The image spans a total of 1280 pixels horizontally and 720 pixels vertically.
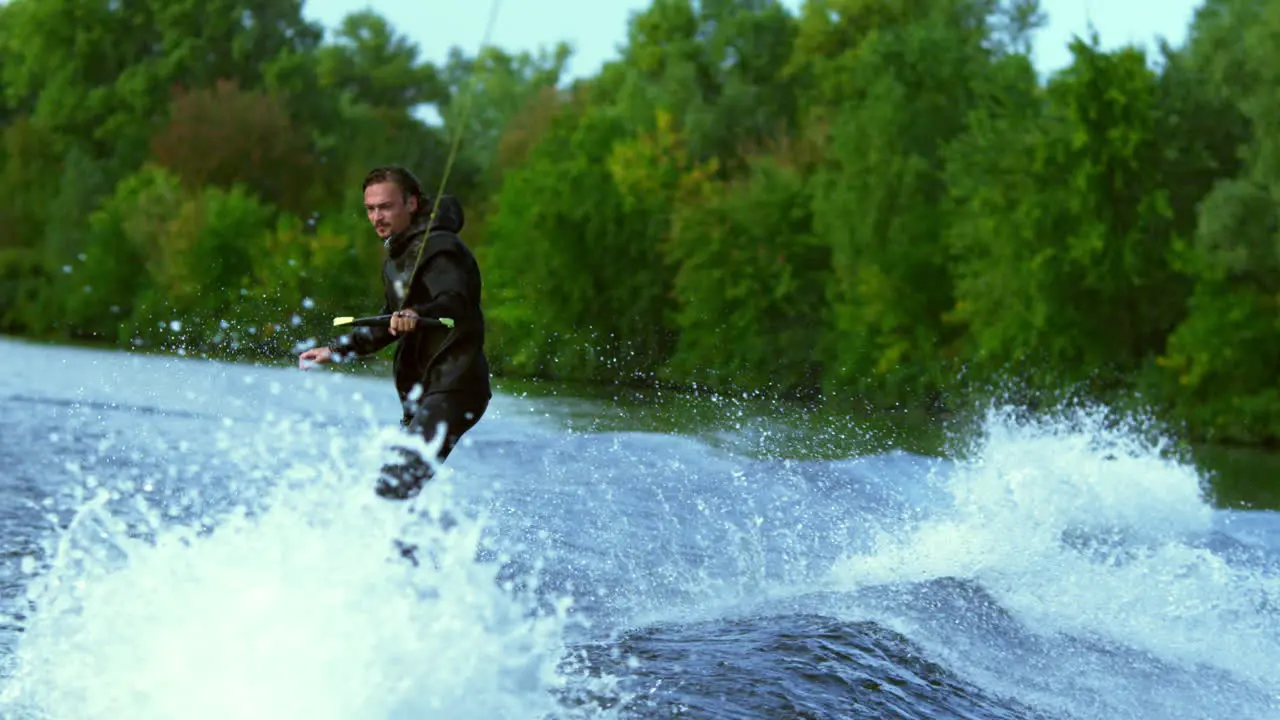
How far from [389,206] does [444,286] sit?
1.63 feet

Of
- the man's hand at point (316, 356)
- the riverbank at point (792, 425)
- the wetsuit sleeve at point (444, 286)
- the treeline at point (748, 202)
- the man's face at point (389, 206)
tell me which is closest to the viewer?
the wetsuit sleeve at point (444, 286)

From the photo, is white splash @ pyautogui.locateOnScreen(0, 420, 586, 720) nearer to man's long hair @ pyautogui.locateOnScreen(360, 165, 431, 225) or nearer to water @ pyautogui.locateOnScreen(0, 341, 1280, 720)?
water @ pyautogui.locateOnScreen(0, 341, 1280, 720)

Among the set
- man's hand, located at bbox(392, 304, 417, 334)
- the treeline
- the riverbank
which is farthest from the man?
the treeline

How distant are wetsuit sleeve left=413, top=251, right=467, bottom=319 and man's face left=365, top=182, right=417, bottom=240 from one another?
0.30 meters

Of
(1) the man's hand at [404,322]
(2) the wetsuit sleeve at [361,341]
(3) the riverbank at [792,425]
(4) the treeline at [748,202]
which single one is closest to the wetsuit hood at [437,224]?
(2) the wetsuit sleeve at [361,341]

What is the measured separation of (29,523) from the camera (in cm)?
1351

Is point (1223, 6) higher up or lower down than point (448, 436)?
higher up

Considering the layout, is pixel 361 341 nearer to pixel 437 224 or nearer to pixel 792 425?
pixel 437 224

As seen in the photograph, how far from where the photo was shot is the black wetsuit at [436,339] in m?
7.69

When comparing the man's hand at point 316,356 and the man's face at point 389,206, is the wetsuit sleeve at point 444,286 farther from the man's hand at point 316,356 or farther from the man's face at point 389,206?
the man's hand at point 316,356

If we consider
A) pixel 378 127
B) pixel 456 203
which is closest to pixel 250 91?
pixel 378 127

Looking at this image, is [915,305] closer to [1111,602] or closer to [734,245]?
[734,245]

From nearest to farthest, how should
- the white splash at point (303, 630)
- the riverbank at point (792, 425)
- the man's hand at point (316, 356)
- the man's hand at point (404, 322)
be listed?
the white splash at point (303, 630) → the man's hand at point (404, 322) → the man's hand at point (316, 356) → the riverbank at point (792, 425)

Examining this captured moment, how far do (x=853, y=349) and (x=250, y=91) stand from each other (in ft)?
120
